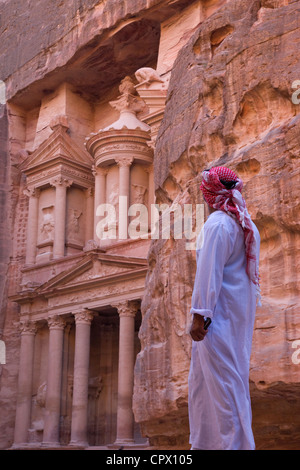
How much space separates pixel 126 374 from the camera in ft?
66.1

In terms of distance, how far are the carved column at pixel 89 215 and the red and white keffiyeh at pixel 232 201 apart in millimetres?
21431

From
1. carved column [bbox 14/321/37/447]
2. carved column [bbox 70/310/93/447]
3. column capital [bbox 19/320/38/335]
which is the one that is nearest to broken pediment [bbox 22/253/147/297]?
carved column [bbox 70/310/93/447]

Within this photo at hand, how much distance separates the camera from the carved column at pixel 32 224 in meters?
25.4

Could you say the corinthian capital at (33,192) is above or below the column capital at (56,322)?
above

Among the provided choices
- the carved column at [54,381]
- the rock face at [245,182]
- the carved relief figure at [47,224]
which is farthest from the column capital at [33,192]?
the rock face at [245,182]

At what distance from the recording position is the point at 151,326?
832 cm

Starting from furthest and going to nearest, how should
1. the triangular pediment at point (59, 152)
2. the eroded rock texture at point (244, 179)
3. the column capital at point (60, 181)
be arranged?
the triangular pediment at point (59, 152) → the column capital at point (60, 181) → the eroded rock texture at point (244, 179)

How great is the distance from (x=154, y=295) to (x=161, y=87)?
44.8 feet

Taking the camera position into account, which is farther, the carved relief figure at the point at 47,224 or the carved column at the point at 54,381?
the carved relief figure at the point at 47,224

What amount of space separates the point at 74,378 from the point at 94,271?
3337 mm

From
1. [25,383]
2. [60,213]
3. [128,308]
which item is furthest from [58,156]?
[25,383]

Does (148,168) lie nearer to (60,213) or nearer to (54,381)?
(60,213)

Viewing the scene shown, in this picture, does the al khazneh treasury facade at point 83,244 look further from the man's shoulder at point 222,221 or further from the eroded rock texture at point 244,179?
the man's shoulder at point 222,221

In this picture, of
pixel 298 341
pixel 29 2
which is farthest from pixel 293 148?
pixel 29 2
